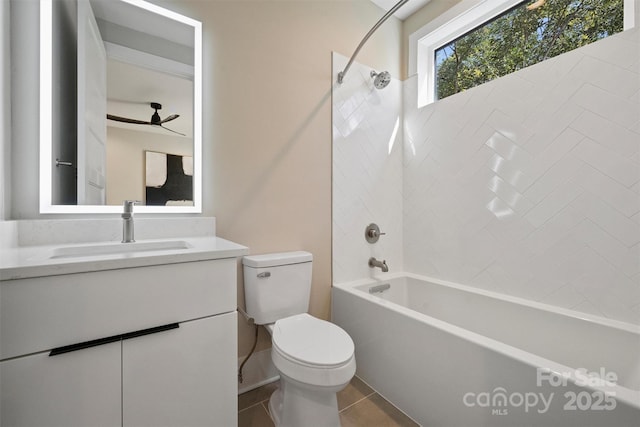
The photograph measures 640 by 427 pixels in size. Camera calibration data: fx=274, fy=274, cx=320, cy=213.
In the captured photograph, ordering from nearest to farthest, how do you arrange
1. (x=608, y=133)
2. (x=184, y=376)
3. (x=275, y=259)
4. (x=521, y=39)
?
1. (x=184, y=376)
2. (x=608, y=133)
3. (x=275, y=259)
4. (x=521, y=39)

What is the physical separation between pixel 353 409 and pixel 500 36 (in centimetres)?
251

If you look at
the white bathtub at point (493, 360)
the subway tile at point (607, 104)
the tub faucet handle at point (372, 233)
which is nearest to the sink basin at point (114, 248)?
the white bathtub at point (493, 360)

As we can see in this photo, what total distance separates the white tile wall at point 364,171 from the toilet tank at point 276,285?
15.5 inches

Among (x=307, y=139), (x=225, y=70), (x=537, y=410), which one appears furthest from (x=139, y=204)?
(x=537, y=410)

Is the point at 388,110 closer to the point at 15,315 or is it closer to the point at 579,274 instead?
the point at 579,274

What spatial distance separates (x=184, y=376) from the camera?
0.93 metres

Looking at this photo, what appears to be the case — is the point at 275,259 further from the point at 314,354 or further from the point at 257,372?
the point at 257,372

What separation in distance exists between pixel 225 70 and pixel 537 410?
2039 mm

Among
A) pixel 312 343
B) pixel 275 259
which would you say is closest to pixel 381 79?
pixel 275 259

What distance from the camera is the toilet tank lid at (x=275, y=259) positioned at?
1485mm

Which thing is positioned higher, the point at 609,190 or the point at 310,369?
the point at 609,190

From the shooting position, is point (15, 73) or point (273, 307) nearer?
point (15, 73)

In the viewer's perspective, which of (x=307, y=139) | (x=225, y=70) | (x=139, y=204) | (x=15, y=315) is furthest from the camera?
(x=307, y=139)

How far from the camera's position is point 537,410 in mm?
962
